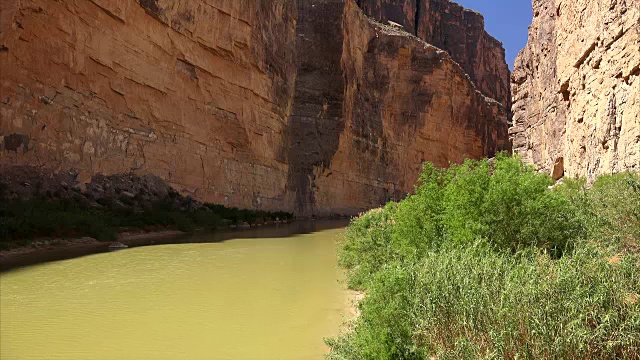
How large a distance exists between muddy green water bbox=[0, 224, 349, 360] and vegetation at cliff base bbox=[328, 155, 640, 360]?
1040mm

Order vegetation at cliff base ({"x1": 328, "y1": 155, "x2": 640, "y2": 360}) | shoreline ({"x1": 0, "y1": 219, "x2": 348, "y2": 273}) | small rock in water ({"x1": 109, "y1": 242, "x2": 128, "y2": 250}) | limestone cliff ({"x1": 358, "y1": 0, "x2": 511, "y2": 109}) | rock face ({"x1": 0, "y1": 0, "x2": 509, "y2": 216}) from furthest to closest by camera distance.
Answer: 1. limestone cliff ({"x1": 358, "y1": 0, "x2": 511, "y2": 109})
2. rock face ({"x1": 0, "y1": 0, "x2": 509, "y2": 216})
3. small rock in water ({"x1": 109, "y1": 242, "x2": 128, "y2": 250})
4. shoreline ({"x1": 0, "y1": 219, "x2": 348, "y2": 273})
5. vegetation at cliff base ({"x1": 328, "y1": 155, "x2": 640, "y2": 360})

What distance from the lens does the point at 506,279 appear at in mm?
3768

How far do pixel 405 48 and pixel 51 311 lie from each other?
42825 mm

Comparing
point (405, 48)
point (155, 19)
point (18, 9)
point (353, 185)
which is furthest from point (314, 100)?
point (18, 9)

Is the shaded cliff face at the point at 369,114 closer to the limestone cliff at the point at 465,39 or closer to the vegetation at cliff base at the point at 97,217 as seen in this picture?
the vegetation at cliff base at the point at 97,217

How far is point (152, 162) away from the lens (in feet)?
63.7

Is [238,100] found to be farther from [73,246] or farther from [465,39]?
[465,39]

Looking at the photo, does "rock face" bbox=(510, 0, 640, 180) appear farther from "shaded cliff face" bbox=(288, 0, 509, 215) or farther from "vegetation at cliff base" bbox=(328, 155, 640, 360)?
"shaded cliff face" bbox=(288, 0, 509, 215)

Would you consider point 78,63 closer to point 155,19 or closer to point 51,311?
point 155,19

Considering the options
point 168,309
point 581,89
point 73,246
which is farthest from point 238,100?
point 168,309

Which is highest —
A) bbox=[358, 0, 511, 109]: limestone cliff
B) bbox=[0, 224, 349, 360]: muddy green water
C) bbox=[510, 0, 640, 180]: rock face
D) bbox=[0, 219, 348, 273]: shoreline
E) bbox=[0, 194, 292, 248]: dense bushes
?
bbox=[358, 0, 511, 109]: limestone cliff

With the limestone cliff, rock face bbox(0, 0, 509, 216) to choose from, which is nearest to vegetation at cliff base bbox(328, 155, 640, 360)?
rock face bbox(0, 0, 509, 216)

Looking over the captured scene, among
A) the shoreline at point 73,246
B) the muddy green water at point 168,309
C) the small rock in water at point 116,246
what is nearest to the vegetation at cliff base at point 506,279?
the muddy green water at point 168,309

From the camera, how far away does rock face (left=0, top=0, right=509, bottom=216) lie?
48.3 feet
